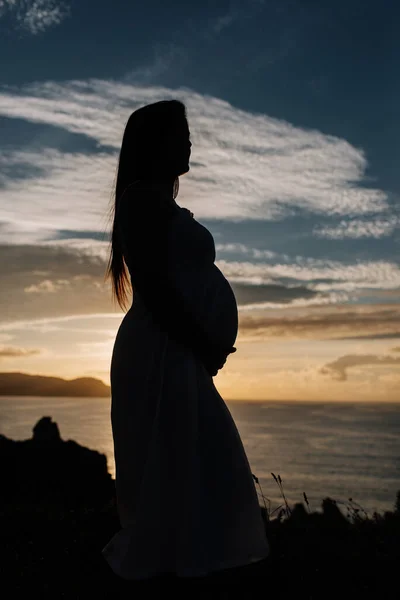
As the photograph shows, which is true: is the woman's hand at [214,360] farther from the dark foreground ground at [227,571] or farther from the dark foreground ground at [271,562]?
the dark foreground ground at [271,562]

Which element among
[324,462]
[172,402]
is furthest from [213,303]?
[324,462]

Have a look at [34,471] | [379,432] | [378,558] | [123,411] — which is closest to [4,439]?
[34,471]

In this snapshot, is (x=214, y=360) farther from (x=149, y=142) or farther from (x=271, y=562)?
(x=271, y=562)

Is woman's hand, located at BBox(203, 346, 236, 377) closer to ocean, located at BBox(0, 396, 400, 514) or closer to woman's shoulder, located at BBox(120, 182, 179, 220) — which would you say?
woman's shoulder, located at BBox(120, 182, 179, 220)

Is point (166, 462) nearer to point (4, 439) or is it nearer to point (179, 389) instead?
point (179, 389)

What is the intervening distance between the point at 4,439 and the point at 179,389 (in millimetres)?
14382

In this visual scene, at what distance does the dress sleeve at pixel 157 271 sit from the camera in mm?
2996

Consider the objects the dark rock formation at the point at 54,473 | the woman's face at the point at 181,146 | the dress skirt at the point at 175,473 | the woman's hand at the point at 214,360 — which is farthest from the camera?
the dark rock formation at the point at 54,473

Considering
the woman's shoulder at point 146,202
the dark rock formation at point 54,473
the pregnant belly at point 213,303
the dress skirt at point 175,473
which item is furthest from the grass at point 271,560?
the dark rock formation at point 54,473

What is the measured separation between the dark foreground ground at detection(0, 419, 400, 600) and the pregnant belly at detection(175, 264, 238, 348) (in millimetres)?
1198

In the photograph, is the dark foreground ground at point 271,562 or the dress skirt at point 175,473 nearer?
the dress skirt at point 175,473

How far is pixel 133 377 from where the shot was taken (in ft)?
10.3

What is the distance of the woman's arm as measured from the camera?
9.84ft

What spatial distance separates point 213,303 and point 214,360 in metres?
0.31
